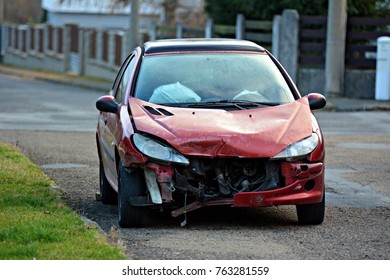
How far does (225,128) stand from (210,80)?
1.23m

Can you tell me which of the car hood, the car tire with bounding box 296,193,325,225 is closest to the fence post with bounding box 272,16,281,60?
the car hood

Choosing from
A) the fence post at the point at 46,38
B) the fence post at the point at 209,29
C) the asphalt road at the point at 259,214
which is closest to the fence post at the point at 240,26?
the fence post at the point at 209,29

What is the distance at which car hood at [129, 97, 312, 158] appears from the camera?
863 cm

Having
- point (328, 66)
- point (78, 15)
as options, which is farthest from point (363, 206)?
point (78, 15)

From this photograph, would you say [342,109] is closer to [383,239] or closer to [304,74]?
[304,74]

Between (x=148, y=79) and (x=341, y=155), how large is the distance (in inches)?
217

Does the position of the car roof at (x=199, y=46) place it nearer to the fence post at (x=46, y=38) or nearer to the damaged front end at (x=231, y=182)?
the damaged front end at (x=231, y=182)

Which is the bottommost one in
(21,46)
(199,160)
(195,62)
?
(21,46)

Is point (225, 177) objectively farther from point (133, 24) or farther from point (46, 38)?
point (46, 38)

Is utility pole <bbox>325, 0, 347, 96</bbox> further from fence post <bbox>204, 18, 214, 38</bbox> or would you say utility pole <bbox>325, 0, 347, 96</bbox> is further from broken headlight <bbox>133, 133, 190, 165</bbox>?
broken headlight <bbox>133, 133, 190, 165</bbox>

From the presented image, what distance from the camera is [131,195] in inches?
347

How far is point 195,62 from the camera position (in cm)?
1017

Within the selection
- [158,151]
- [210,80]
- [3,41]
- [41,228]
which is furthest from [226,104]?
[3,41]

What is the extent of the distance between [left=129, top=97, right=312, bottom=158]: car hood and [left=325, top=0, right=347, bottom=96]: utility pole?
16033 mm
